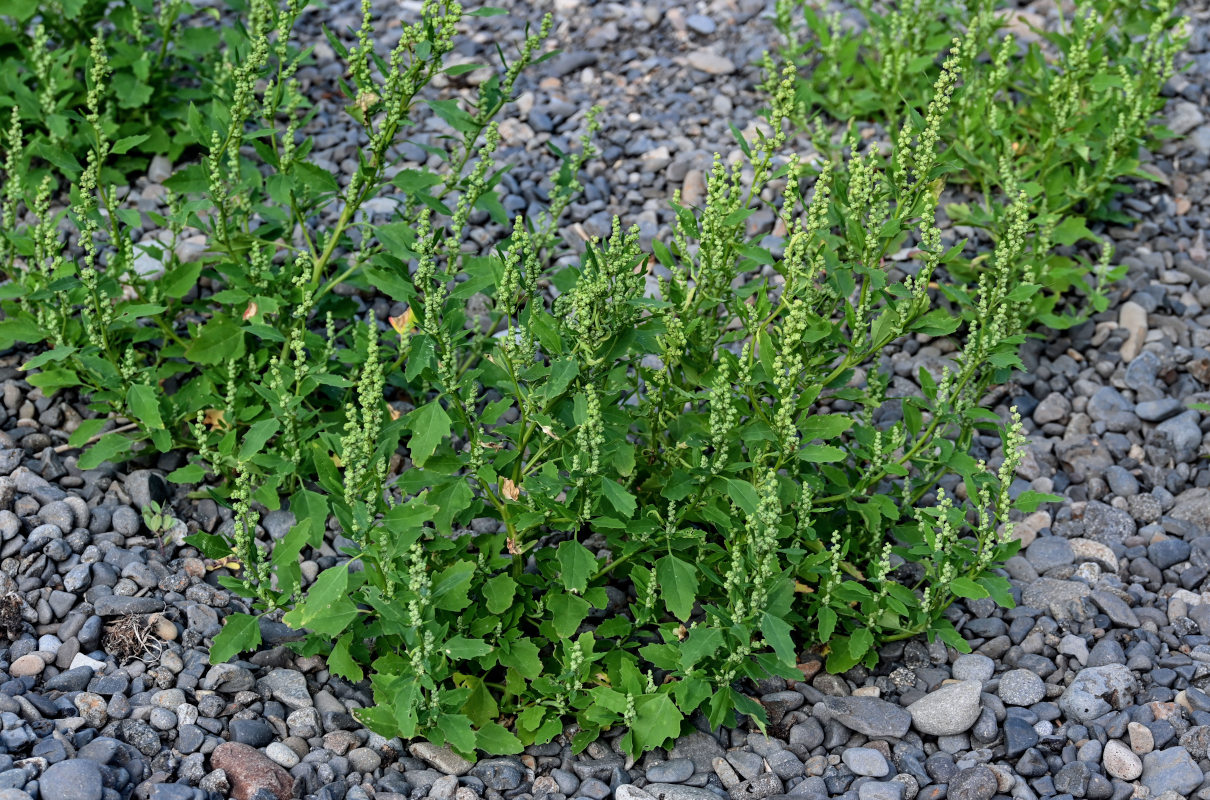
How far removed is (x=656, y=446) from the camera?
3518 mm

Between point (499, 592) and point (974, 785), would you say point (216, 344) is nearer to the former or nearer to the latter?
point (499, 592)

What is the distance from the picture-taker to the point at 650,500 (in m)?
3.51

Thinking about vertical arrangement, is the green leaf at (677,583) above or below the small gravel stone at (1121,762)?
above

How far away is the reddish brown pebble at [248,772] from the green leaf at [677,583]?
0.98m

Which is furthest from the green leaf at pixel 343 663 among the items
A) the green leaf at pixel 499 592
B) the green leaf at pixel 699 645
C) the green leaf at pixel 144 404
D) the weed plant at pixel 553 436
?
the green leaf at pixel 144 404

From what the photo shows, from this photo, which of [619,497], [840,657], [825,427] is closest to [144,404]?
[619,497]

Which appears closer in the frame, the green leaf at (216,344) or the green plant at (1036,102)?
the green leaf at (216,344)

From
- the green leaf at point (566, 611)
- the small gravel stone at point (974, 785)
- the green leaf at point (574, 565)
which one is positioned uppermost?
the green leaf at point (574, 565)

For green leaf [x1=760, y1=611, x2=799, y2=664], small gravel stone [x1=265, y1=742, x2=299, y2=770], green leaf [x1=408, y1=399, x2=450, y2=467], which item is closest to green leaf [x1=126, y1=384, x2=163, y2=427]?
green leaf [x1=408, y1=399, x2=450, y2=467]

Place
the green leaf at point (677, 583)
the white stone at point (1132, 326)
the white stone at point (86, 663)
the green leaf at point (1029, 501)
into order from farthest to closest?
the white stone at point (1132, 326), the green leaf at point (1029, 501), the white stone at point (86, 663), the green leaf at point (677, 583)

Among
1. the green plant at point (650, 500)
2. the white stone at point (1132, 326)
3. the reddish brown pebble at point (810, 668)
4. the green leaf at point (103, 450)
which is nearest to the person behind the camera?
the green plant at point (650, 500)

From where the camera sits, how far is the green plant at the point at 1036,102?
4543 millimetres

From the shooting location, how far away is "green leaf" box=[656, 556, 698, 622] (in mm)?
3086

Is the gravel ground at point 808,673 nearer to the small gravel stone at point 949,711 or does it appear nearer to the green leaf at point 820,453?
the small gravel stone at point 949,711
